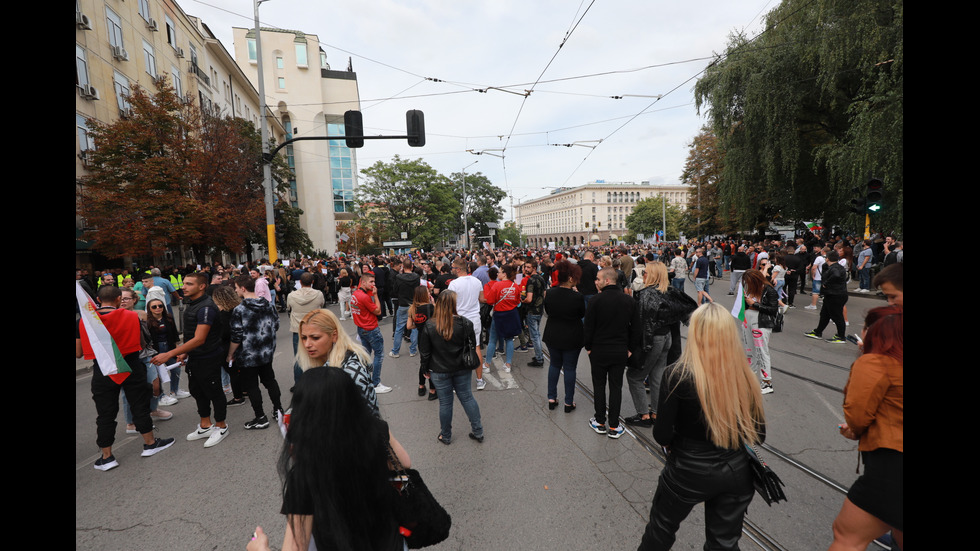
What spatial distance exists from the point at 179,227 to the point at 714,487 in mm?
17281

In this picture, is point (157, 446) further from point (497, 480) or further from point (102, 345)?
point (497, 480)

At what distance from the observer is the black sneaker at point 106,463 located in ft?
13.1

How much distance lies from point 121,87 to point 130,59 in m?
1.85

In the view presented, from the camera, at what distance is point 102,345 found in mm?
3779

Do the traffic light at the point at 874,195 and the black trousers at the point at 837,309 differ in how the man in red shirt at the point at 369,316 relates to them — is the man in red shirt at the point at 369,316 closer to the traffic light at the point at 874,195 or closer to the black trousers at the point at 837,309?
the black trousers at the point at 837,309

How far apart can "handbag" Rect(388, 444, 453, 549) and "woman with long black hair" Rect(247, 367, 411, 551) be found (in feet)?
0.36

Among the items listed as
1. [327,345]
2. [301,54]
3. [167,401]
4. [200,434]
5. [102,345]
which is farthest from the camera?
[301,54]

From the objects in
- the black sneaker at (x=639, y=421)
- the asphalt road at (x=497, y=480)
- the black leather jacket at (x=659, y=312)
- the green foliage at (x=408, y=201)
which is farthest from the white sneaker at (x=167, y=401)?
the green foliage at (x=408, y=201)

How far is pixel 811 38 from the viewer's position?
15.0m

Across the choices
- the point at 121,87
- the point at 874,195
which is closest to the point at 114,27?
the point at 121,87

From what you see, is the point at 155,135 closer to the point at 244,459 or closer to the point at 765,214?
the point at 244,459

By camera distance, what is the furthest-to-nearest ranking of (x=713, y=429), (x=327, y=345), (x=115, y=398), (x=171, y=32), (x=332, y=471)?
(x=171, y=32), (x=115, y=398), (x=327, y=345), (x=713, y=429), (x=332, y=471)

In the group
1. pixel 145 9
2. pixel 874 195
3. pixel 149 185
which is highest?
pixel 145 9
